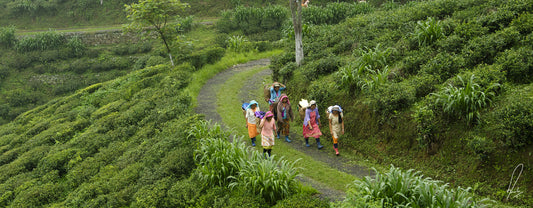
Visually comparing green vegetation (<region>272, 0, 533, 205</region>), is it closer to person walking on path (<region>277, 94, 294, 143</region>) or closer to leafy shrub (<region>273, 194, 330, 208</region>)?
person walking on path (<region>277, 94, 294, 143</region>)

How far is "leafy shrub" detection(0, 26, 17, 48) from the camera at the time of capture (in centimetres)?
3968

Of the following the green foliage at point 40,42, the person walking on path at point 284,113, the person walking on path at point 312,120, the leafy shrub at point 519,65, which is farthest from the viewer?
the green foliage at point 40,42

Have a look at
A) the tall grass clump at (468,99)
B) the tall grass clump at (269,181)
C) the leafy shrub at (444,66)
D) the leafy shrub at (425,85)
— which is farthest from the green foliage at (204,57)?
the tall grass clump at (468,99)

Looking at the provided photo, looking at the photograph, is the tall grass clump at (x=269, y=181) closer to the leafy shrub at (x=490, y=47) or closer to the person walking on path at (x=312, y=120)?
the person walking on path at (x=312, y=120)

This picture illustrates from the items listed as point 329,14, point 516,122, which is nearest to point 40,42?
point 329,14

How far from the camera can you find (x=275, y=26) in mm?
30422

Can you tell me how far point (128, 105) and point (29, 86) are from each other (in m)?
25.4

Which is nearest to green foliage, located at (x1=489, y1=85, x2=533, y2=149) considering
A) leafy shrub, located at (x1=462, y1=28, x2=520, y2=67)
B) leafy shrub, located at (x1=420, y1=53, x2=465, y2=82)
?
leafy shrub, located at (x1=420, y1=53, x2=465, y2=82)

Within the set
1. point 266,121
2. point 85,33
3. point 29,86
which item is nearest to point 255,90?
point 266,121

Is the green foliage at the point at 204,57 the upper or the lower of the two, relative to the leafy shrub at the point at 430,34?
lower

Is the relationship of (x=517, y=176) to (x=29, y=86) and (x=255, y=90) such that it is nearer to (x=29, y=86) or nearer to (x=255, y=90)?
(x=255, y=90)

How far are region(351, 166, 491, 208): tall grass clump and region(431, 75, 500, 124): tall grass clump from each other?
2309 millimetres

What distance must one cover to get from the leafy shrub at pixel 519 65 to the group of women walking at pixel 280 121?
3858 millimetres

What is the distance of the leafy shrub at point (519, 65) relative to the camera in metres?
8.00
